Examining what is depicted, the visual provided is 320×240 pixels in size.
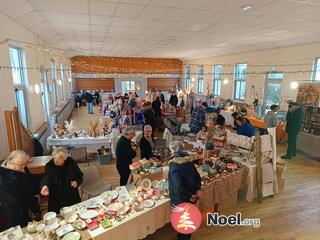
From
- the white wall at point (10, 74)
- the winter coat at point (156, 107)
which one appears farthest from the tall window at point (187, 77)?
the white wall at point (10, 74)

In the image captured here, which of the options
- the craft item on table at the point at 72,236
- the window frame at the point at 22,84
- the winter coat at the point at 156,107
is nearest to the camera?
the craft item on table at the point at 72,236

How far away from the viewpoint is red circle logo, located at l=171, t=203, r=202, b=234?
2480mm

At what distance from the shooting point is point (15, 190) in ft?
7.98

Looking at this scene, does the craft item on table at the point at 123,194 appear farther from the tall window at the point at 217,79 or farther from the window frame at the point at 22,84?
the tall window at the point at 217,79

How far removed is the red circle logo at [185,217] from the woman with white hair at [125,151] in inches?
51.0

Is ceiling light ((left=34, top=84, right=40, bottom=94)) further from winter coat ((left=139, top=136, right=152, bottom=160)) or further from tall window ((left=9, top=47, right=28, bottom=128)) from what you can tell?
winter coat ((left=139, top=136, right=152, bottom=160))

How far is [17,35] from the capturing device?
14.5ft

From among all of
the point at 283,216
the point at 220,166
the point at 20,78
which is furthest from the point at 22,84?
the point at 283,216

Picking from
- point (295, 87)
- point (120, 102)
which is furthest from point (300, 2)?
point (120, 102)

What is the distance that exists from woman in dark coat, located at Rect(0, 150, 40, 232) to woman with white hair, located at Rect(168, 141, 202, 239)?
5.47ft

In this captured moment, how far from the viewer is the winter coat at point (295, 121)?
5707 millimetres

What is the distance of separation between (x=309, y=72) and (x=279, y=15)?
3737 millimetres

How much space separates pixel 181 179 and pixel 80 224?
45.6 inches

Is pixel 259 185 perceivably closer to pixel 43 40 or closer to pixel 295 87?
pixel 295 87
